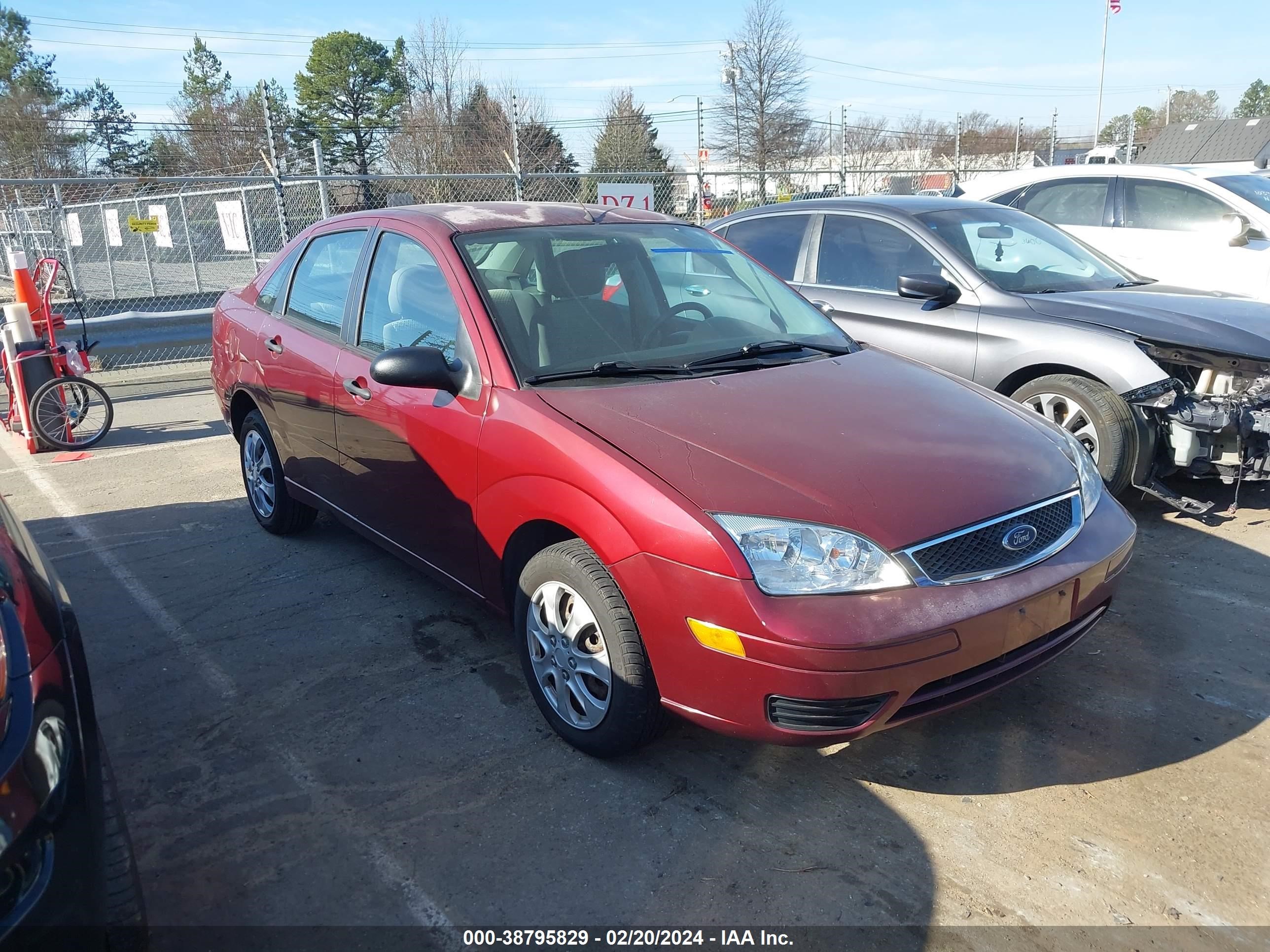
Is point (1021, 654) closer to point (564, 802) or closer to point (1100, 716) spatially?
point (1100, 716)

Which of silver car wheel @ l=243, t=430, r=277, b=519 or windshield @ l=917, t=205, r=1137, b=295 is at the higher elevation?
windshield @ l=917, t=205, r=1137, b=295

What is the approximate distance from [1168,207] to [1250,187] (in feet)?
2.55

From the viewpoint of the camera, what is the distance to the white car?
7559mm

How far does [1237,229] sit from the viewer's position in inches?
297

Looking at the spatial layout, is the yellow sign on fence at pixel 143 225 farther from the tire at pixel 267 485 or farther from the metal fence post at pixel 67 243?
the tire at pixel 267 485

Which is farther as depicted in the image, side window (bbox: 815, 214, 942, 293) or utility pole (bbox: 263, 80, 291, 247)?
utility pole (bbox: 263, 80, 291, 247)

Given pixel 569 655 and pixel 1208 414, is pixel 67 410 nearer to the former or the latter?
pixel 569 655

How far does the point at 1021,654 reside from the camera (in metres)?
2.81

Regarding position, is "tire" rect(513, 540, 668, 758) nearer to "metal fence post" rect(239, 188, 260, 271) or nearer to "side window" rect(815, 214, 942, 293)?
"side window" rect(815, 214, 942, 293)

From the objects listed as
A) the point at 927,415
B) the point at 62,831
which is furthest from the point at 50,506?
the point at 927,415

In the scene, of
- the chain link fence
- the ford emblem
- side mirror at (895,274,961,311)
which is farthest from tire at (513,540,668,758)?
the chain link fence

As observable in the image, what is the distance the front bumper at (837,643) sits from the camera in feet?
8.14

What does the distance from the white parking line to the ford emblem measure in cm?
185

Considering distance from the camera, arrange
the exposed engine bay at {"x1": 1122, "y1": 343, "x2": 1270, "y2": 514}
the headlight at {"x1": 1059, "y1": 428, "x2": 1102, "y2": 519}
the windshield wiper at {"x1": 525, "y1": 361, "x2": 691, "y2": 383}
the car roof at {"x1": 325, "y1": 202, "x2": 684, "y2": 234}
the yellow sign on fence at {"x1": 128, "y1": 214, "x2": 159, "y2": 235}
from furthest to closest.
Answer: the yellow sign on fence at {"x1": 128, "y1": 214, "x2": 159, "y2": 235}
the exposed engine bay at {"x1": 1122, "y1": 343, "x2": 1270, "y2": 514}
the car roof at {"x1": 325, "y1": 202, "x2": 684, "y2": 234}
the windshield wiper at {"x1": 525, "y1": 361, "x2": 691, "y2": 383}
the headlight at {"x1": 1059, "y1": 428, "x2": 1102, "y2": 519}
